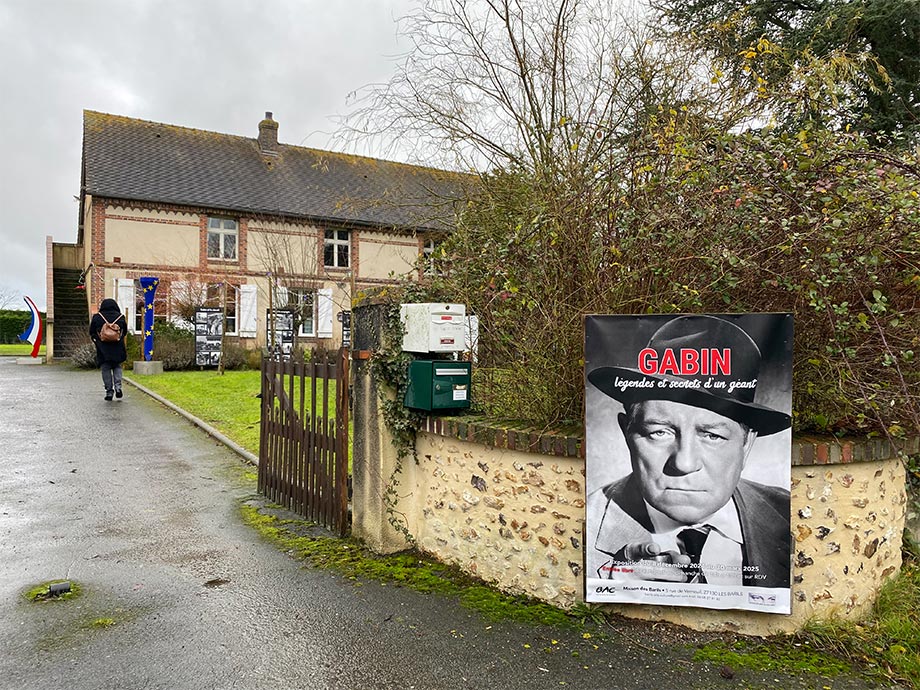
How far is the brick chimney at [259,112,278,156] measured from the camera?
97.8ft

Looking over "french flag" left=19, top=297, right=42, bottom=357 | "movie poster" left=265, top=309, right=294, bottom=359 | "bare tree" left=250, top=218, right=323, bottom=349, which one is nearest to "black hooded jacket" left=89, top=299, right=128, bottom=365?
"bare tree" left=250, top=218, right=323, bottom=349

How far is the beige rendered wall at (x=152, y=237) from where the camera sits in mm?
23812

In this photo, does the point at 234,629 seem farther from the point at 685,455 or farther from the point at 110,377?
the point at 110,377

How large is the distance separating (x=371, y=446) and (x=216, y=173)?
25552 millimetres

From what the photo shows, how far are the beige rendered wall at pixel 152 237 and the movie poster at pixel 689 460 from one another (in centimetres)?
2414

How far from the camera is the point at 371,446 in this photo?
5.00 meters

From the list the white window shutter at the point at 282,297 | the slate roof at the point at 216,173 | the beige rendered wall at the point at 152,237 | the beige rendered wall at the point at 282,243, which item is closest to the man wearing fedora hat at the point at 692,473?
the slate roof at the point at 216,173

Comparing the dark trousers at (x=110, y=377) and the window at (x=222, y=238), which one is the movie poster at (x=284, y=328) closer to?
the window at (x=222, y=238)

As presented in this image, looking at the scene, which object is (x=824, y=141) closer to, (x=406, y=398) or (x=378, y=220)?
(x=406, y=398)

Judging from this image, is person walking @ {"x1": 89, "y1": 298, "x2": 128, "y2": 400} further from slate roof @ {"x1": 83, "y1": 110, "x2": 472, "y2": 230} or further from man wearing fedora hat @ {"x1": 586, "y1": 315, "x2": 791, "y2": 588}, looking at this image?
man wearing fedora hat @ {"x1": 586, "y1": 315, "x2": 791, "y2": 588}

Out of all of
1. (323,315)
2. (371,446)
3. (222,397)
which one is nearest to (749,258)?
(371,446)

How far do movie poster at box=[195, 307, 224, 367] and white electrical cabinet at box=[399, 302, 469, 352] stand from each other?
16303 mm

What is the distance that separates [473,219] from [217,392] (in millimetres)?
8870

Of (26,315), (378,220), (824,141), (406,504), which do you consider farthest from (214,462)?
(26,315)
